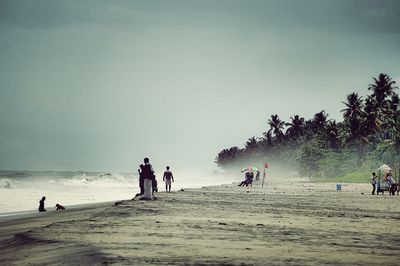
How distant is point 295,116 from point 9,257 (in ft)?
447

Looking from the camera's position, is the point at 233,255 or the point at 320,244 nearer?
the point at 233,255

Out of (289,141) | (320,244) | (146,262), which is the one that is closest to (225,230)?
(320,244)

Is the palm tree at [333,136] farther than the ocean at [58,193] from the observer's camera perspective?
Yes

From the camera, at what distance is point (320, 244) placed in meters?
9.11

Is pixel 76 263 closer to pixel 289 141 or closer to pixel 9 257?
pixel 9 257

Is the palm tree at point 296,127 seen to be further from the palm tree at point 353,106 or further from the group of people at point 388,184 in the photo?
the group of people at point 388,184

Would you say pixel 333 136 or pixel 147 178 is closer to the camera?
pixel 147 178

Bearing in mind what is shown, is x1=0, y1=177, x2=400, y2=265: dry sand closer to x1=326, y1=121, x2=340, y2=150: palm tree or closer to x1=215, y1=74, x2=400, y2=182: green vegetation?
x1=215, y1=74, x2=400, y2=182: green vegetation

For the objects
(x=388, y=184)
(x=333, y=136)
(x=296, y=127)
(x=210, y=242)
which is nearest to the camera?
(x=210, y=242)

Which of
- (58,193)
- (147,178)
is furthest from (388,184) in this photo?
(58,193)

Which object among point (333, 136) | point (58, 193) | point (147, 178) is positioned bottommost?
point (58, 193)

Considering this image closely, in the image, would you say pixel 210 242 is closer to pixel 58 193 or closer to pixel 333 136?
pixel 58 193

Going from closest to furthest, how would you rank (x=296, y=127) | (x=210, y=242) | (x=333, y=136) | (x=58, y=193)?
1. (x=210, y=242)
2. (x=58, y=193)
3. (x=333, y=136)
4. (x=296, y=127)

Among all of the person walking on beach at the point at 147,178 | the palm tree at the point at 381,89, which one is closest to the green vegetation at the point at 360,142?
the palm tree at the point at 381,89
